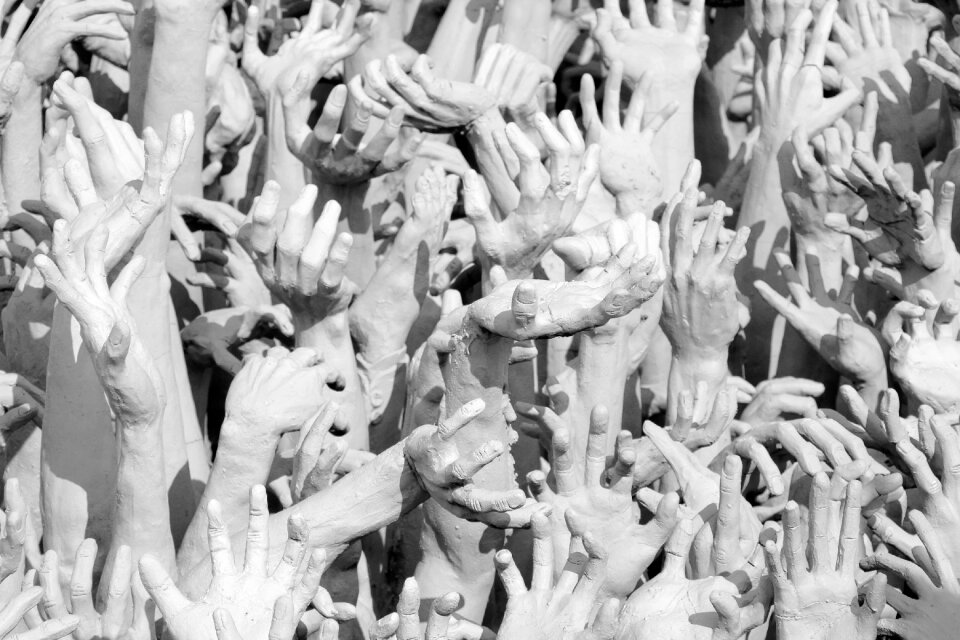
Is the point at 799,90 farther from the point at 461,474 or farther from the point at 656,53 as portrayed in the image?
the point at 461,474

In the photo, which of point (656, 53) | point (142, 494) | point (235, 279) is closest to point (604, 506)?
→ point (142, 494)

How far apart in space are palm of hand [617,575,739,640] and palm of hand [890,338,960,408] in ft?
2.50

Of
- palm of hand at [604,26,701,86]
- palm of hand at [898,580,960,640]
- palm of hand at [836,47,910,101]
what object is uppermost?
palm of hand at [604,26,701,86]

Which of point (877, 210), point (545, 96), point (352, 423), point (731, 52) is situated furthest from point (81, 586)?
point (731, 52)

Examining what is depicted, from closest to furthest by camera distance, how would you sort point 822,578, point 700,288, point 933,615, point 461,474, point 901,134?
point 461,474 → point 822,578 → point 933,615 → point 700,288 → point 901,134

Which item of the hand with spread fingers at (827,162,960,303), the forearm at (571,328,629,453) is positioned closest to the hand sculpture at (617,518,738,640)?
the forearm at (571,328,629,453)

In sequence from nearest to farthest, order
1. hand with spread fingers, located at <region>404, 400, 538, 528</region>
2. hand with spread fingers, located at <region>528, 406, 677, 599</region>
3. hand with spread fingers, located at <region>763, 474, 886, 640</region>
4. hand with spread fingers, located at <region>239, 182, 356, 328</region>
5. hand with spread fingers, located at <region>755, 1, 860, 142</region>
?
hand with spread fingers, located at <region>404, 400, 538, 528</region>
hand with spread fingers, located at <region>763, 474, 886, 640</region>
hand with spread fingers, located at <region>528, 406, 677, 599</region>
hand with spread fingers, located at <region>239, 182, 356, 328</region>
hand with spread fingers, located at <region>755, 1, 860, 142</region>

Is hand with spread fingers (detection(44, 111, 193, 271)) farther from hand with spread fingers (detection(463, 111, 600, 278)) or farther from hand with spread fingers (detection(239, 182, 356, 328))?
hand with spread fingers (detection(463, 111, 600, 278))

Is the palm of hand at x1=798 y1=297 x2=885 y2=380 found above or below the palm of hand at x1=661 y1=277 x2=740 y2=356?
below

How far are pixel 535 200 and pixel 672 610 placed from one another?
788 mm

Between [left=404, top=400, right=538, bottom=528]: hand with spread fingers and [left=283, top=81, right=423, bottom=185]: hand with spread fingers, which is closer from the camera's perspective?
[left=404, top=400, right=538, bottom=528]: hand with spread fingers

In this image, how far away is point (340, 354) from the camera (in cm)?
326

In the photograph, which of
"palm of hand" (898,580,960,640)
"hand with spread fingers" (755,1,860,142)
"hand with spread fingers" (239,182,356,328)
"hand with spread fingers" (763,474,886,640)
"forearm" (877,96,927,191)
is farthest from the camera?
"forearm" (877,96,927,191)

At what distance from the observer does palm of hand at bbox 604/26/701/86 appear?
3.97 metres
